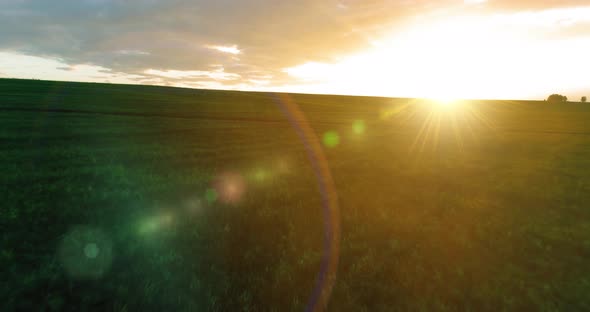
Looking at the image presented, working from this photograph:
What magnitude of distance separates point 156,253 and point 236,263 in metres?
1.42

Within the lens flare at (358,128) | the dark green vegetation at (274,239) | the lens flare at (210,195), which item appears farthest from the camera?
the lens flare at (358,128)

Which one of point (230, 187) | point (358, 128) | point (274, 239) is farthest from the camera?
point (358, 128)

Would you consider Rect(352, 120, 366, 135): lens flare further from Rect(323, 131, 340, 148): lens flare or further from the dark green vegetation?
the dark green vegetation

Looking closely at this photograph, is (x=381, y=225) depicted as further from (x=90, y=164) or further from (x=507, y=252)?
(x=90, y=164)

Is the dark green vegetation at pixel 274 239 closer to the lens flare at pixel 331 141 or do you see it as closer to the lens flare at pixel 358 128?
the lens flare at pixel 331 141

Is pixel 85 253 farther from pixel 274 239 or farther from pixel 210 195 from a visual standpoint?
pixel 210 195

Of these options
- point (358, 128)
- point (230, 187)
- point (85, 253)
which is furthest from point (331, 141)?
point (85, 253)

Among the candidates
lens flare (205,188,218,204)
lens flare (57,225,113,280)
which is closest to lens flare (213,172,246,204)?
lens flare (205,188,218,204)

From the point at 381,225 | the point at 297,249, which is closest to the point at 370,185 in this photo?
the point at 381,225

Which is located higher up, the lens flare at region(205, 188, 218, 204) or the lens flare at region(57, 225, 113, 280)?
the lens flare at region(57, 225, 113, 280)

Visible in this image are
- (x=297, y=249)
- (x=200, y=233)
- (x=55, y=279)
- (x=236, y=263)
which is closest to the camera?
(x=55, y=279)

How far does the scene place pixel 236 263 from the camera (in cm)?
503

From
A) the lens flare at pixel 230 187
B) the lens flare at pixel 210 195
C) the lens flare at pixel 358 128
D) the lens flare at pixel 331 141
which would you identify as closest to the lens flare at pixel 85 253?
the lens flare at pixel 210 195

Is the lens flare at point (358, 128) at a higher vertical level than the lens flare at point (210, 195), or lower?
lower
